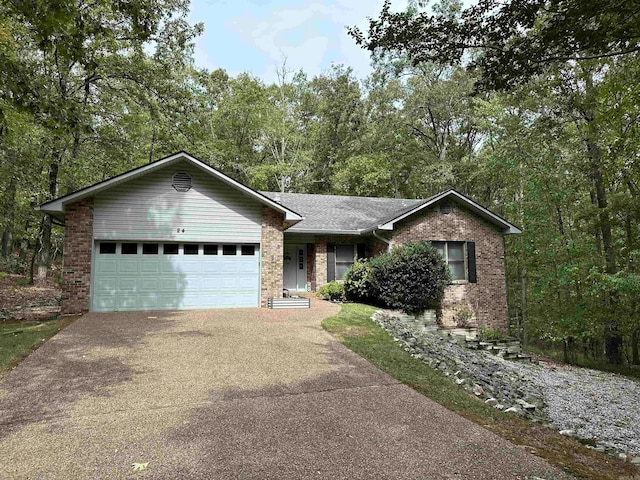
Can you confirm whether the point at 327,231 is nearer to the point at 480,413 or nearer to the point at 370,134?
the point at 480,413

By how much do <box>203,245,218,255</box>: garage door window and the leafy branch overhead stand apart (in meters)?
8.60

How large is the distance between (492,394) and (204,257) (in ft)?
30.4

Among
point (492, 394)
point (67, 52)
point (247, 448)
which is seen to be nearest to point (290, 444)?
point (247, 448)

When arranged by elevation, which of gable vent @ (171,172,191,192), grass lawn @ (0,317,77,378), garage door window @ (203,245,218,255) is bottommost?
grass lawn @ (0,317,77,378)

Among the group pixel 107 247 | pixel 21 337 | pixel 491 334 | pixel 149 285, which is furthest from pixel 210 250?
pixel 491 334

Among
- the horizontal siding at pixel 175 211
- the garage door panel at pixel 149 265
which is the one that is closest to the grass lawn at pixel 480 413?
the horizontal siding at pixel 175 211

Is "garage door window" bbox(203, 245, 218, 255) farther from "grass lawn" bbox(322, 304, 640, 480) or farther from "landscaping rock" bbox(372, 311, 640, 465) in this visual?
"landscaping rock" bbox(372, 311, 640, 465)

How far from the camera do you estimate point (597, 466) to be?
11.4ft

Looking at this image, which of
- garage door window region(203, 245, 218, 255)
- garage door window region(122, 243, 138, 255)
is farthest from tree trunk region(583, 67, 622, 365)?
garage door window region(122, 243, 138, 255)

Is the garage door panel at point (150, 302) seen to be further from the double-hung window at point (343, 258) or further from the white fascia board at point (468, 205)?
the white fascia board at point (468, 205)

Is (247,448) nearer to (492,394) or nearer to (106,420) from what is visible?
(106,420)

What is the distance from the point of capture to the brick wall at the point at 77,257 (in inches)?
428

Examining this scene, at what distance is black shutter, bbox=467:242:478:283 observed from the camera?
14.9 metres

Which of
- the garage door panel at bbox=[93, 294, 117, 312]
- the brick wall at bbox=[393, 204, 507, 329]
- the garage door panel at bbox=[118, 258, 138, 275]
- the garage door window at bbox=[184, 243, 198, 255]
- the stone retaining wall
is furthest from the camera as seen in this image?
the brick wall at bbox=[393, 204, 507, 329]
